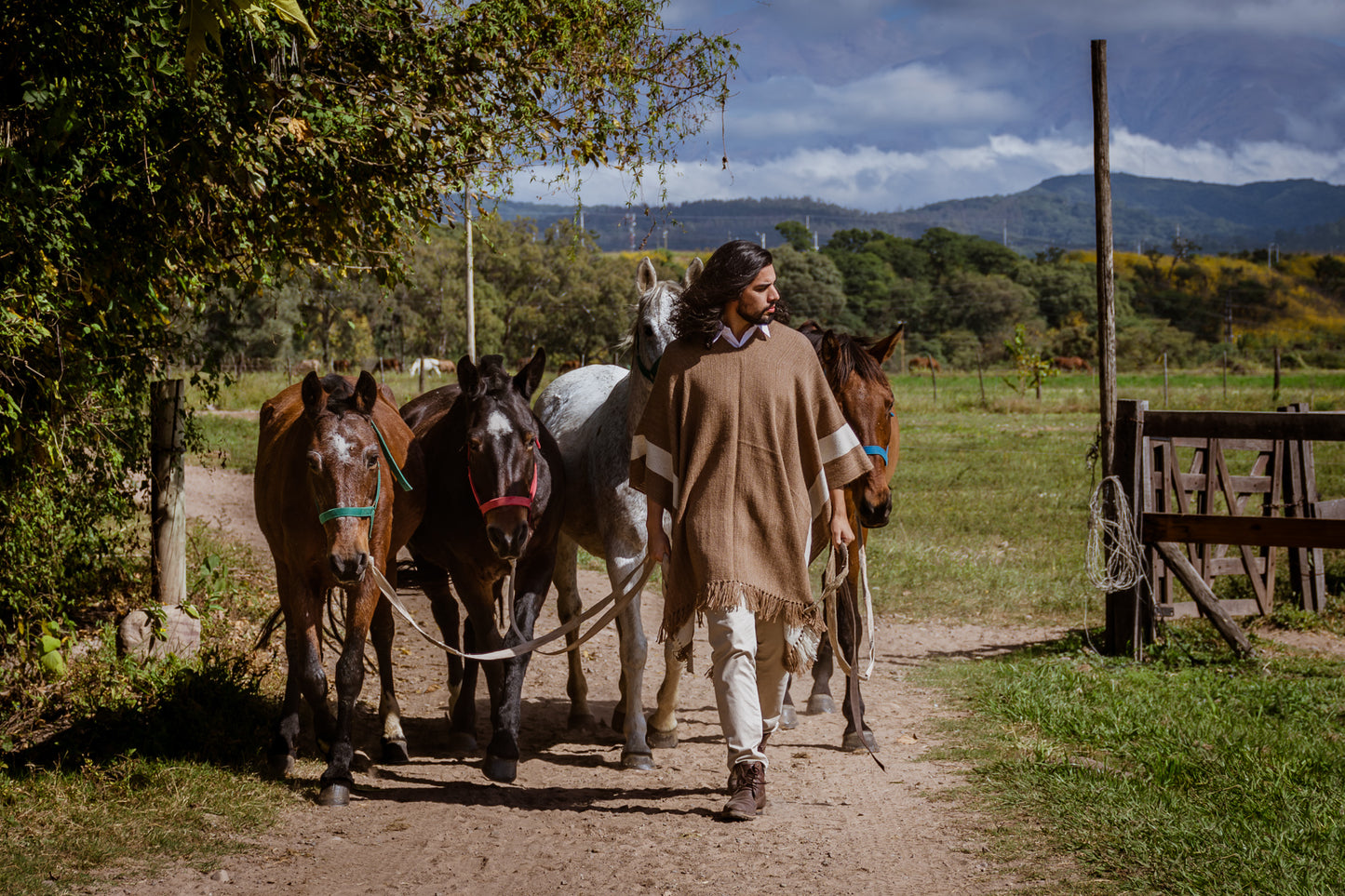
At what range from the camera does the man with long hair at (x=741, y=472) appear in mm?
4375

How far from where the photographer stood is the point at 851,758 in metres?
5.49

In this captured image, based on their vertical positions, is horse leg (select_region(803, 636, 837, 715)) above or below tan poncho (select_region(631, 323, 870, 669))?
below

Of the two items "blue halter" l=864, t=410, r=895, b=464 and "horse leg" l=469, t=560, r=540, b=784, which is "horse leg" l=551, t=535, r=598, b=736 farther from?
"blue halter" l=864, t=410, r=895, b=464

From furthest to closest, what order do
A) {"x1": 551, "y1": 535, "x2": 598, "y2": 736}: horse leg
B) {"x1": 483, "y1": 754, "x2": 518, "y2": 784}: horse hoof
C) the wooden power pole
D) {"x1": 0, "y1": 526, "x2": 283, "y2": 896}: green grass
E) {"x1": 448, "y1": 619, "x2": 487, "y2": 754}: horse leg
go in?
the wooden power pole < {"x1": 551, "y1": 535, "x2": 598, "y2": 736}: horse leg < {"x1": 448, "y1": 619, "x2": 487, "y2": 754}: horse leg < {"x1": 483, "y1": 754, "x2": 518, "y2": 784}: horse hoof < {"x1": 0, "y1": 526, "x2": 283, "y2": 896}: green grass

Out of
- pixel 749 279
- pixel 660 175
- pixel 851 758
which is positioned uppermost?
pixel 660 175

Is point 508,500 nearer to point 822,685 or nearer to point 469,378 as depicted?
point 469,378

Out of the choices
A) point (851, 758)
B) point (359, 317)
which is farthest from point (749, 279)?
point (359, 317)

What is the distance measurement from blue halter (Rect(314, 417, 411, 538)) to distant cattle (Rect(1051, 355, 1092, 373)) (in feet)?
202

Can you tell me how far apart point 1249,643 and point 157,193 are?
7.55m

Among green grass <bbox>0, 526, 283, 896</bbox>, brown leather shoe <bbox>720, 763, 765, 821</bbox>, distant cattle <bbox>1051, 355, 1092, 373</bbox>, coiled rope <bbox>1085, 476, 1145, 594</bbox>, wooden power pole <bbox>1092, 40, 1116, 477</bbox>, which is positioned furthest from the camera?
distant cattle <bbox>1051, 355, 1092, 373</bbox>

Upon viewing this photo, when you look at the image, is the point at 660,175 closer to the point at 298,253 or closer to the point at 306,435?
the point at 298,253

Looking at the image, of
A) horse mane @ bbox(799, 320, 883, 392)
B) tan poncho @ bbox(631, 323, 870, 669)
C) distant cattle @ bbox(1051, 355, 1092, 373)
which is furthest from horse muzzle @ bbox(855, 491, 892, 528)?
distant cattle @ bbox(1051, 355, 1092, 373)

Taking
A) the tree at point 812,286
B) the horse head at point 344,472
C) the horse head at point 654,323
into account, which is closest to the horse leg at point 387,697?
the horse head at point 344,472

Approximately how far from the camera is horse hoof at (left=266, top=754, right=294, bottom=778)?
5.16 m
